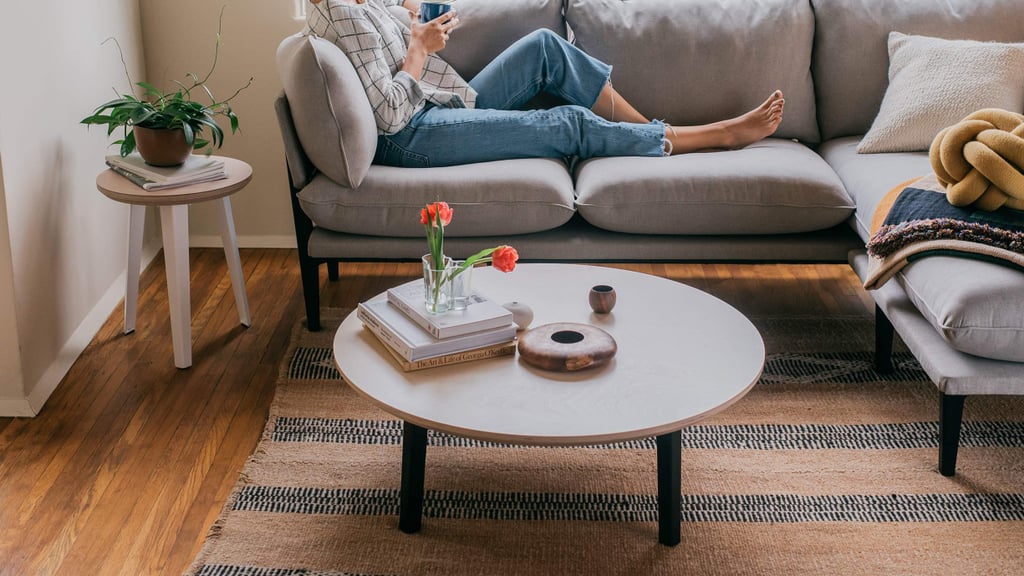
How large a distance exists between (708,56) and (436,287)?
1.60 m

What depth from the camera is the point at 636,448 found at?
2.22 meters

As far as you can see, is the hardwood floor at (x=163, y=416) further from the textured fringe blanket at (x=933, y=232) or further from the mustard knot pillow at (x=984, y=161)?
the mustard knot pillow at (x=984, y=161)

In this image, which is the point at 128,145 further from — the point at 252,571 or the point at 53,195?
the point at 252,571

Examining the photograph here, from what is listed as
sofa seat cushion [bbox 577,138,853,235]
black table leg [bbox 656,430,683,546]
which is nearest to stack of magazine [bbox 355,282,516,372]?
black table leg [bbox 656,430,683,546]

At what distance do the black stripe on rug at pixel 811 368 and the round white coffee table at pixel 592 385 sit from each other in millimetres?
589

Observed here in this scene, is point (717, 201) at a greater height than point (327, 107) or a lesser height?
lesser

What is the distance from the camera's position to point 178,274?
2541mm

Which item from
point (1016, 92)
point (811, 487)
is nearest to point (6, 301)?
point (811, 487)

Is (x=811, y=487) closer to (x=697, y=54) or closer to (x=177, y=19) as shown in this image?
(x=697, y=54)

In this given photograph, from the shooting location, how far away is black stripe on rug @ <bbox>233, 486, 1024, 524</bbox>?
1.97m

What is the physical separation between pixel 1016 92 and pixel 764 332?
3.19 feet

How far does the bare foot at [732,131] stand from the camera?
9.84ft

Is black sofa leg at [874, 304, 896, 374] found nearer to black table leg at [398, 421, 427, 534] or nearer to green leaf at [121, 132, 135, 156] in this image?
black table leg at [398, 421, 427, 534]

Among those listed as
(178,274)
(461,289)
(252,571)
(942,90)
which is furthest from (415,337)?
(942,90)
